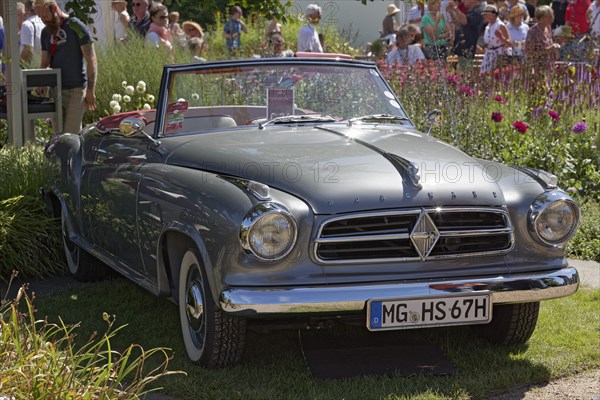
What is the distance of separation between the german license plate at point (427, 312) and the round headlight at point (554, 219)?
466 millimetres

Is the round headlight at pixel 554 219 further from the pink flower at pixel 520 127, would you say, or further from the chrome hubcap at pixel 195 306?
the pink flower at pixel 520 127

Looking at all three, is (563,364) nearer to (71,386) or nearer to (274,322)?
(274,322)

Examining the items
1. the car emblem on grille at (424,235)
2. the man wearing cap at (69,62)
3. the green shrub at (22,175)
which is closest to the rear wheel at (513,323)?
the car emblem on grille at (424,235)

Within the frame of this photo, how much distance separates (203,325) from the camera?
473 centimetres

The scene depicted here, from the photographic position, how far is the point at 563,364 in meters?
4.88

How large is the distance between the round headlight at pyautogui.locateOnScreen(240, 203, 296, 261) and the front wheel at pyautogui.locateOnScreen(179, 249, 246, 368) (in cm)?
36

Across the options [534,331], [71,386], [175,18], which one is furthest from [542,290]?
[175,18]

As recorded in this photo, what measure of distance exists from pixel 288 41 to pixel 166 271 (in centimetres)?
1450

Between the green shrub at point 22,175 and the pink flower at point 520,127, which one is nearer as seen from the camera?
the green shrub at point 22,175

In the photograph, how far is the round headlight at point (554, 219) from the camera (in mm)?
4719

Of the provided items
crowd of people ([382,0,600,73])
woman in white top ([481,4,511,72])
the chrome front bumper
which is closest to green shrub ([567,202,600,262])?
the chrome front bumper

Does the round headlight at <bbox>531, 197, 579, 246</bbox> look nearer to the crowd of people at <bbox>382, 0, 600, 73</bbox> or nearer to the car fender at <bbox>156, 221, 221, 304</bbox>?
the car fender at <bbox>156, 221, 221, 304</bbox>

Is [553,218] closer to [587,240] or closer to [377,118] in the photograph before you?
[377,118]

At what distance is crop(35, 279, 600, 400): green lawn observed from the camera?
4461 millimetres
